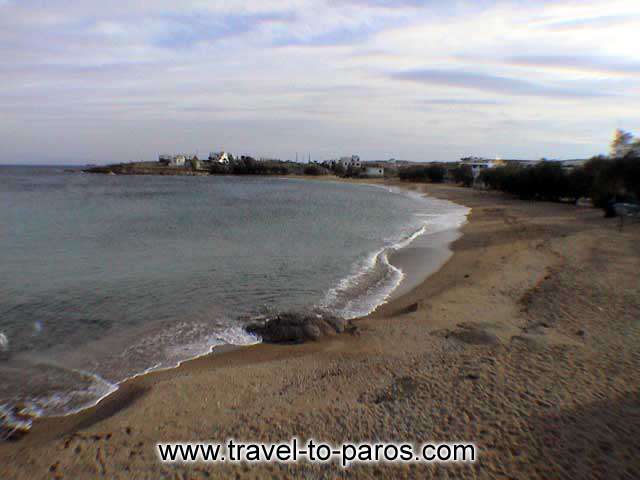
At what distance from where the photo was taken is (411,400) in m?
6.30

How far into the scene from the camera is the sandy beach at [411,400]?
4953 mm

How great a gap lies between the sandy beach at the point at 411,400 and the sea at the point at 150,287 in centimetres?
99

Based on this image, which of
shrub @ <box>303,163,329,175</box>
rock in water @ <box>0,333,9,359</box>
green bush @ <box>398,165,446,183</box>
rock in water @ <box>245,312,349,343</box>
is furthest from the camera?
shrub @ <box>303,163,329,175</box>

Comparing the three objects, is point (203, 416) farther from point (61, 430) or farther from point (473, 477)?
point (473, 477)

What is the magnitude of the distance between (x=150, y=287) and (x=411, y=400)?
8.85 meters

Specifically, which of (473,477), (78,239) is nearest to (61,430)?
(473,477)

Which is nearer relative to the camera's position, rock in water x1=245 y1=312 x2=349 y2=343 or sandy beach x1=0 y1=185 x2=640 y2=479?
sandy beach x1=0 y1=185 x2=640 y2=479

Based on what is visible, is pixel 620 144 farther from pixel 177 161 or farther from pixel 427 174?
pixel 177 161

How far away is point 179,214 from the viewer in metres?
32.1

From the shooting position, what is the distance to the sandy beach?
4.95m

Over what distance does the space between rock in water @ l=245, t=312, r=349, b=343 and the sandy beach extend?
27 cm

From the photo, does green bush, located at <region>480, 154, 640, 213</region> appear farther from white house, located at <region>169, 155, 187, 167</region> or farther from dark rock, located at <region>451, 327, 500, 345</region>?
white house, located at <region>169, 155, 187, 167</region>

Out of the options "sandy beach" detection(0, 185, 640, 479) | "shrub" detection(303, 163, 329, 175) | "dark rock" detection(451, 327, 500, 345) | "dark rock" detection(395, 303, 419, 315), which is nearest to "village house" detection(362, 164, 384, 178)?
"shrub" detection(303, 163, 329, 175)

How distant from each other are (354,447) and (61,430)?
397cm
